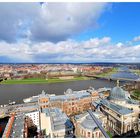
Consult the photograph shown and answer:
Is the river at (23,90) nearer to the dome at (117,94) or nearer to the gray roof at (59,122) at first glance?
the gray roof at (59,122)

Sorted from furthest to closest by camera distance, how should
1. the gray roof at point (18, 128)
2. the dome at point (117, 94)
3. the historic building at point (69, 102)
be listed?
the historic building at point (69, 102), the dome at point (117, 94), the gray roof at point (18, 128)

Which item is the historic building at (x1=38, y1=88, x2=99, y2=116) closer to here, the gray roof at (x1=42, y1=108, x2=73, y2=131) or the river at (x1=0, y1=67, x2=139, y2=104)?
the gray roof at (x1=42, y1=108, x2=73, y2=131)

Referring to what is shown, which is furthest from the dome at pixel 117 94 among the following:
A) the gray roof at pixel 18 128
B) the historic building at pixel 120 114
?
the gray roof at pixel 18 128

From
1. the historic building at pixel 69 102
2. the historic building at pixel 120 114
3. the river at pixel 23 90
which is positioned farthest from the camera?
the river at pixel 23 90

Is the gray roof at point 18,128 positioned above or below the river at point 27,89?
above

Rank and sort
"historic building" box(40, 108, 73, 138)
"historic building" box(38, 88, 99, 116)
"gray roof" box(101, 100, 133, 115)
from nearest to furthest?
1. "historic building" box(40, 108, 73, 138)
2. "gray roof" box(101, 100, 133, 115)
3. "historic building" box(38, 88, 99, 116)

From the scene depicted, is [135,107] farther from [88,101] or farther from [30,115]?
[30,115]

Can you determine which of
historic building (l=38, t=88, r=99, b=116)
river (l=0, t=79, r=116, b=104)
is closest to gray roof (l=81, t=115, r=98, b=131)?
historic building (l=38, t=88, r=99, b=116)

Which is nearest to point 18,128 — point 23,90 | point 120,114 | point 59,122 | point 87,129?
point 59,122

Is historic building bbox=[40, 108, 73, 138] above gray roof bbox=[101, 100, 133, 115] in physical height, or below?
below

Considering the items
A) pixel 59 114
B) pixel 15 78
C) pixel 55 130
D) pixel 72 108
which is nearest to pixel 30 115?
pixel 59 114

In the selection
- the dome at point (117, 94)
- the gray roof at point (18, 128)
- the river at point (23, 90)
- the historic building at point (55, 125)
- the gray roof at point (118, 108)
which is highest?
the dome at point (117, 94)
